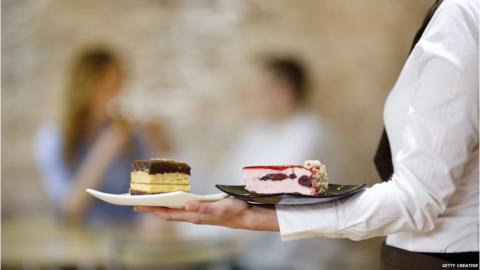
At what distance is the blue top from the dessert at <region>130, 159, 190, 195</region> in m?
3.52

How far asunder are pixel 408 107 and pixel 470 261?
14.8 inches

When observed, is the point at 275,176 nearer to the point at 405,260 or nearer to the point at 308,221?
the point at 308,221

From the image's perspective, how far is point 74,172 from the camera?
5355 mm

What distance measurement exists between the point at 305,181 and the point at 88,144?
4173 mm

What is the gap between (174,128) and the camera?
17.5 ft

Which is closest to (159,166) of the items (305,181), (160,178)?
(160,178)

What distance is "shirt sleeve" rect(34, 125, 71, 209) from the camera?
17.7ft

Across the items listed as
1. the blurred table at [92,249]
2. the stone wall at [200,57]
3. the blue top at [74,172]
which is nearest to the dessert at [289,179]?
the blurred table at [92,249]

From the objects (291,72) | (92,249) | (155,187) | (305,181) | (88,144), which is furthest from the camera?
(88,144)

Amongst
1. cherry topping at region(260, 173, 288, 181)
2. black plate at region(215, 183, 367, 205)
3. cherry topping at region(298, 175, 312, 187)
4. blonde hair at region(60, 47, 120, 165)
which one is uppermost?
blonde hair at region(60, 47, 120, 165)

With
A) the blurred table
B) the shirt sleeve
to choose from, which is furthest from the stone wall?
the blurred table

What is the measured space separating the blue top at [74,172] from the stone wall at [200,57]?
0.10m

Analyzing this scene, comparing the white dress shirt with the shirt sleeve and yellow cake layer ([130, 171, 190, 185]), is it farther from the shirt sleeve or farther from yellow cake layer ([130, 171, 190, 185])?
the shirt sleeve

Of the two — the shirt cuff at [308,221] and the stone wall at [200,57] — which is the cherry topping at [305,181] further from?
the stone wall at [200,57]
